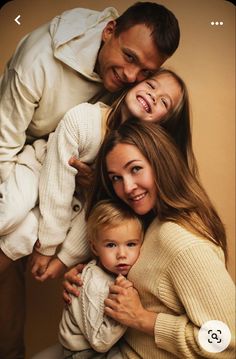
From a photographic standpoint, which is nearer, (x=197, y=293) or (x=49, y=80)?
(x=197, y=293)

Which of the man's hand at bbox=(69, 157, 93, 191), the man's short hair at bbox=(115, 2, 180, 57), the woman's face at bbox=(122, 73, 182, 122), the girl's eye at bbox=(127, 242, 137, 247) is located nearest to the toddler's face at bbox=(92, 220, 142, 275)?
the girl's eye at bbox=(127, 242, 137, 247)

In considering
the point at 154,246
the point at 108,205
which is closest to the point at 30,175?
the point at 108,205

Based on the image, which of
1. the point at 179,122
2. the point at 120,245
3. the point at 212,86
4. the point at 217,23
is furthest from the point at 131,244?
the point at 217,23

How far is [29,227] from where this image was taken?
0.99 metres

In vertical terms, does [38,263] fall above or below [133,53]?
below

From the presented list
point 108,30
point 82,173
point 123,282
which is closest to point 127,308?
point 123,282

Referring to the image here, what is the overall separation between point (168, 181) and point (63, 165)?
204 mm

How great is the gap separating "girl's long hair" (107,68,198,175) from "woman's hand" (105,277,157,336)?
0.26 meters

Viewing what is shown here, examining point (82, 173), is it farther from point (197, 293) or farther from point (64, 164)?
point (197, 293)

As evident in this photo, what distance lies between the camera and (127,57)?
97 cm

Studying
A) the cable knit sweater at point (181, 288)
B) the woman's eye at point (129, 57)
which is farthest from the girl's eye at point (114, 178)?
the woman's eye at point (129, 57)

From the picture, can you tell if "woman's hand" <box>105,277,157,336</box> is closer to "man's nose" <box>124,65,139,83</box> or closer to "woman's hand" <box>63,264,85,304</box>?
"woman's hand" <box>63,264,85,304</box>

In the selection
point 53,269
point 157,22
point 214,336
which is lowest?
point 214,336

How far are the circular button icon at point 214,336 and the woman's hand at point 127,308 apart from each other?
96mm
